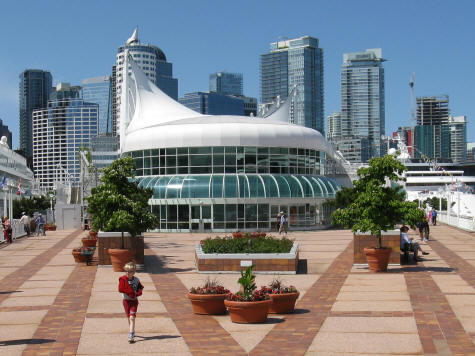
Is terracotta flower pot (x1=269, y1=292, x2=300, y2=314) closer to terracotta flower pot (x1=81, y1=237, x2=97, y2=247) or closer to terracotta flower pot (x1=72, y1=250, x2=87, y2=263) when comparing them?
terracotta flower pot (x1=72, y1=250, x2=87, y2=263)

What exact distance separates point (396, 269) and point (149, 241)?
18811 mm

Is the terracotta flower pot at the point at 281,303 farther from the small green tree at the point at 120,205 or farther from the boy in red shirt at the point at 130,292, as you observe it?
the small green tree at the point at 120,205

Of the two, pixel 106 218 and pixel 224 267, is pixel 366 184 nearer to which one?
pixel 224 267

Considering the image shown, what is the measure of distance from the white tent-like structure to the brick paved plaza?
2349 cm

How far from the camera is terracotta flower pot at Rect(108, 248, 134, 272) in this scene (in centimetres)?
2227

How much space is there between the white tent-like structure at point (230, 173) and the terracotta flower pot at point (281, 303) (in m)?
33.1

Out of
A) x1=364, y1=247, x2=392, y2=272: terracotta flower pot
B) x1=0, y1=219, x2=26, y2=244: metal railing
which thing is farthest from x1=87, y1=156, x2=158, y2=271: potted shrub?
x1=0, y1=219, x2=26, y2=244: metal railing

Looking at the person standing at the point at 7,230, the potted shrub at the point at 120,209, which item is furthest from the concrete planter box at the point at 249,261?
the person standing at the point at 7,230

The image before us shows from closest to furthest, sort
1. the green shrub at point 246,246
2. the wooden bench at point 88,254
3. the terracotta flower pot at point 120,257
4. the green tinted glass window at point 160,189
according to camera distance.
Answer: the green shrub at point 246,246, the terracotta flower pot at point 120,257, the wooden bench at point 88,254, the green tinted glass window at point 160,189

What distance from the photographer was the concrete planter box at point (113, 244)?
2365cm

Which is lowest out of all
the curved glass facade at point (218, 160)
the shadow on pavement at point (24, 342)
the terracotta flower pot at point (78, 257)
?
the shadow on pavement at point (24, 342)

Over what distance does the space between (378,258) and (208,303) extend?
29.0ft

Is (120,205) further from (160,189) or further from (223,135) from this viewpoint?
(223,135)

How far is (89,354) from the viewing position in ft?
35.8
